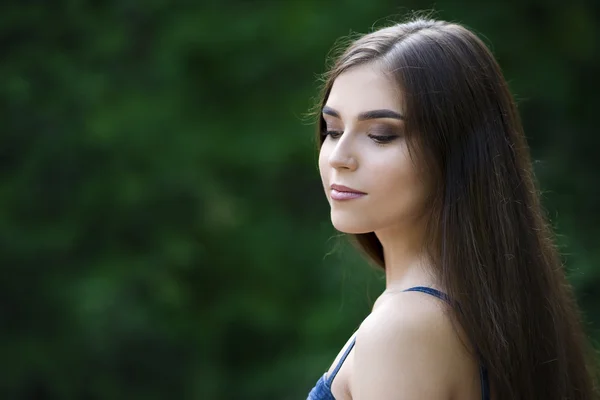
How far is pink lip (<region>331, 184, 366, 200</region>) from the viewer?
1.85 meters

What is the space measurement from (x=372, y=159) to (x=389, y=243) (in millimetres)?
236

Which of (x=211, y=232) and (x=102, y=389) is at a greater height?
(x=211, y=232)

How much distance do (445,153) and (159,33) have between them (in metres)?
3.98

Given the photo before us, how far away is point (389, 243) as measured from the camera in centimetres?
195

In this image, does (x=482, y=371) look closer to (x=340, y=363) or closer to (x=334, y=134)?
(x=340, y=363)

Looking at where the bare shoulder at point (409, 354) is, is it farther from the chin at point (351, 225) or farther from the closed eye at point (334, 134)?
the closed eye at point (334, 134)

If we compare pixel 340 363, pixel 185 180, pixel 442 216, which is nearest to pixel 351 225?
pixel 442 216

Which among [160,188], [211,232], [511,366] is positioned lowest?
[211,232]

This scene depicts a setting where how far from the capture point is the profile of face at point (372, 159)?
1.81 meters

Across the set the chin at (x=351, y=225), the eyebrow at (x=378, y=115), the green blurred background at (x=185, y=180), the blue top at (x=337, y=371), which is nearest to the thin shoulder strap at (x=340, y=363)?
the blue top at (x=337, y=371)

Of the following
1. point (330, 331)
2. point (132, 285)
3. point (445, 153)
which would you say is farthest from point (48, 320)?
point (445, 153)

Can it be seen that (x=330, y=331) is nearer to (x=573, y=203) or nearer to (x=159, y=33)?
(x=573, y=203)

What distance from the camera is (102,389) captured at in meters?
5.57

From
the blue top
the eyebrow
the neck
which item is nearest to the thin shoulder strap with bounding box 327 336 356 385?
the blue top
